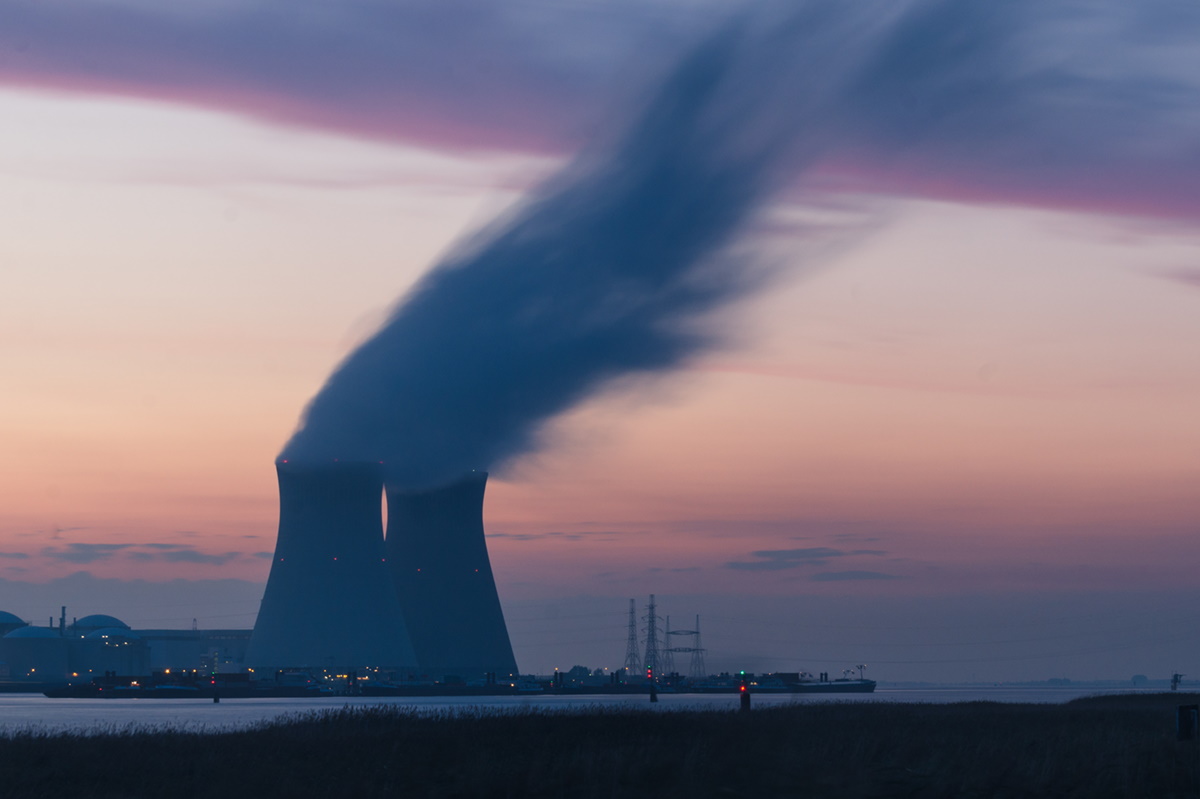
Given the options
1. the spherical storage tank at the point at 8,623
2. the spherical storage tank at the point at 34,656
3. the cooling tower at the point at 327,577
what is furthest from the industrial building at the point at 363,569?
the spherical storage tank at the point at 8,623

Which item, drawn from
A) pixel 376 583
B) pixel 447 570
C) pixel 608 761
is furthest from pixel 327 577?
pixel 608 761

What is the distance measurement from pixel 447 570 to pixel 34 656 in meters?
82.6

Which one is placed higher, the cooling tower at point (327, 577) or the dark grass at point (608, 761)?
the cooling tower at point (327, 577)

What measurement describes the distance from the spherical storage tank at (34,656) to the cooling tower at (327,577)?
3234 inches

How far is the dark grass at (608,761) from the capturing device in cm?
1906

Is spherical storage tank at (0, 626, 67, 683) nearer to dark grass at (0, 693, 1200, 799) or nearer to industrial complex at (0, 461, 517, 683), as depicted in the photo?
industrial complex at (0, 461, 517, 683)

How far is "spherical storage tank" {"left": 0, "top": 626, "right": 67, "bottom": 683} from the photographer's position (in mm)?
145125

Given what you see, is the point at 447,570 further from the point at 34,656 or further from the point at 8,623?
the point at 8,623

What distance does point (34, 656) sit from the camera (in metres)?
146

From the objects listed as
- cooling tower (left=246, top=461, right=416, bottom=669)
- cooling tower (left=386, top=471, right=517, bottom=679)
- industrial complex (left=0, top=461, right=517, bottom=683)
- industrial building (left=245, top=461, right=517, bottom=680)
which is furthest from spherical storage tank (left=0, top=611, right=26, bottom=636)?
cooling tower (left=246, top=461, right=416, bottom=669)

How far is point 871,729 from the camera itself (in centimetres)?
3259

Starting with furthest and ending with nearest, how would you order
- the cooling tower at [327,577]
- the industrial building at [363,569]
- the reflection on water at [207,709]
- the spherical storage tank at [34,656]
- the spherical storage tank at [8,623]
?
1. the spherical storage tank at [8,623]
2. the spherical storage tank at [34,656]
3. the industrial building at [363,569]
4. the cooling tower at [327,577]
5. the reflection on water at [207,709]

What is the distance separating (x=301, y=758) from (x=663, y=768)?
7208 mm

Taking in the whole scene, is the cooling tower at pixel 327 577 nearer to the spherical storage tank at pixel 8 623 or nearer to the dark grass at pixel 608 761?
the dark grass at pixel 608 761
